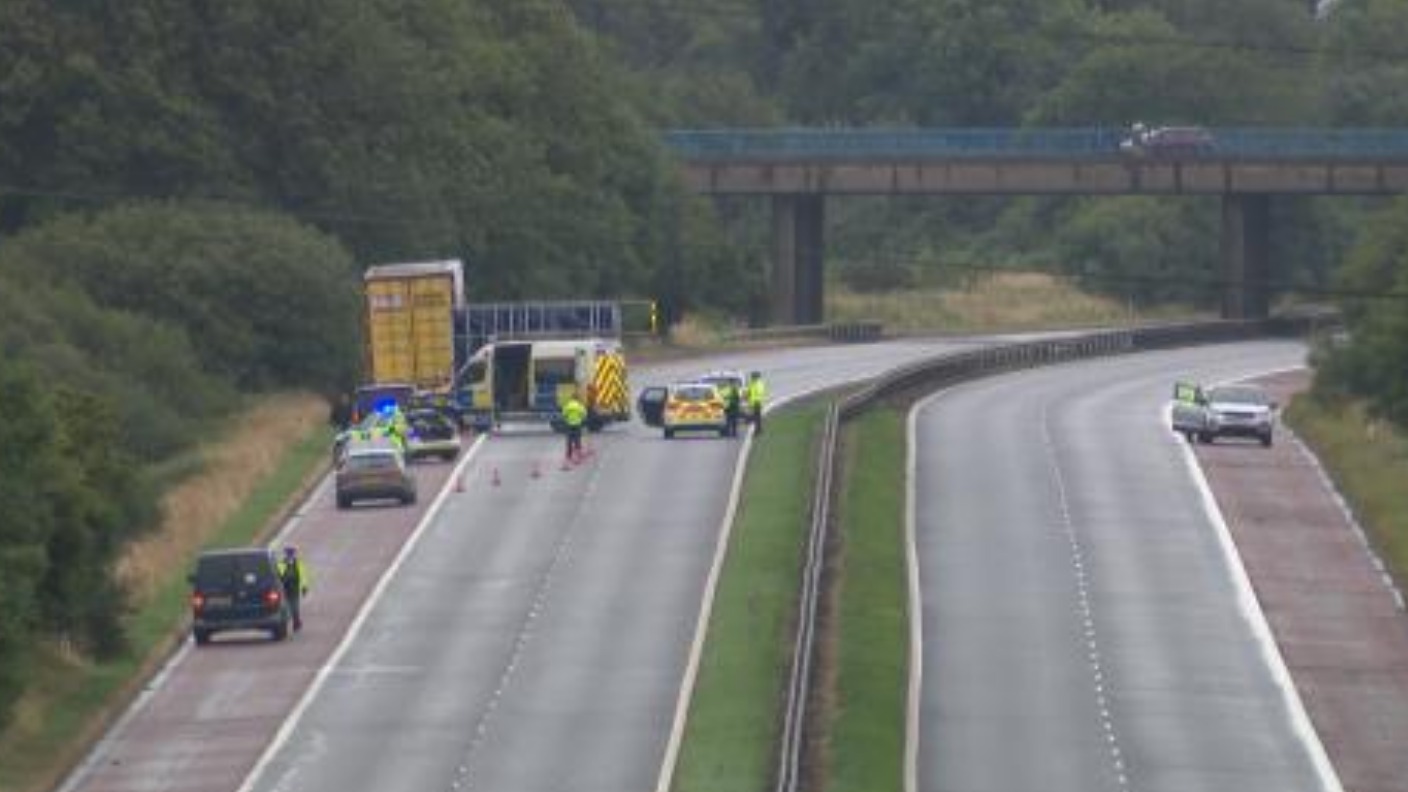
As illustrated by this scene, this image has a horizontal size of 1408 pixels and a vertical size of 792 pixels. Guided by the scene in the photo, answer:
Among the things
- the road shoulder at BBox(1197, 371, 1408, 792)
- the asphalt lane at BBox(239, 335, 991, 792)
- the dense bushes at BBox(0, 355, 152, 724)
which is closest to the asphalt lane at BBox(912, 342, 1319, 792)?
the road shoulder at BBox(1197, 371, 1408, 792)

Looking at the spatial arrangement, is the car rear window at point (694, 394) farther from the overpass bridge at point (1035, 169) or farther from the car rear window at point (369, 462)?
the overpass bridge at point (1035, 169)

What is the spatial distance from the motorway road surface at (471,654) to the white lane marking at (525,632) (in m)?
0.07

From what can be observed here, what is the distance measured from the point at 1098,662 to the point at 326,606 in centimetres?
1272

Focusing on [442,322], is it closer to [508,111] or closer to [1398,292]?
[1398,292]

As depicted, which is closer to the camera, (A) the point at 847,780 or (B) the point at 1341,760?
(A) the point at 847,780

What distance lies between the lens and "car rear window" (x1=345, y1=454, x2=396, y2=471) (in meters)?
82.9

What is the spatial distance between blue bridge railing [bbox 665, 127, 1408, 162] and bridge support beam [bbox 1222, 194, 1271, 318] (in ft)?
6.90

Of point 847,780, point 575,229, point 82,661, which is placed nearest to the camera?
point 847,780

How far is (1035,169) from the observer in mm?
154125

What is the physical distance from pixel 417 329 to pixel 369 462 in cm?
1883

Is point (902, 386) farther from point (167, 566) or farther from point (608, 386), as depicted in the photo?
point (167, 566)

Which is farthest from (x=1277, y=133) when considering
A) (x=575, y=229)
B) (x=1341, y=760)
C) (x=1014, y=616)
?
(x=1341, y=760)

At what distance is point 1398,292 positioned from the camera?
102500 millimetres

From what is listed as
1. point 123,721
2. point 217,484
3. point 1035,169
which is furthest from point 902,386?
point 123,721
